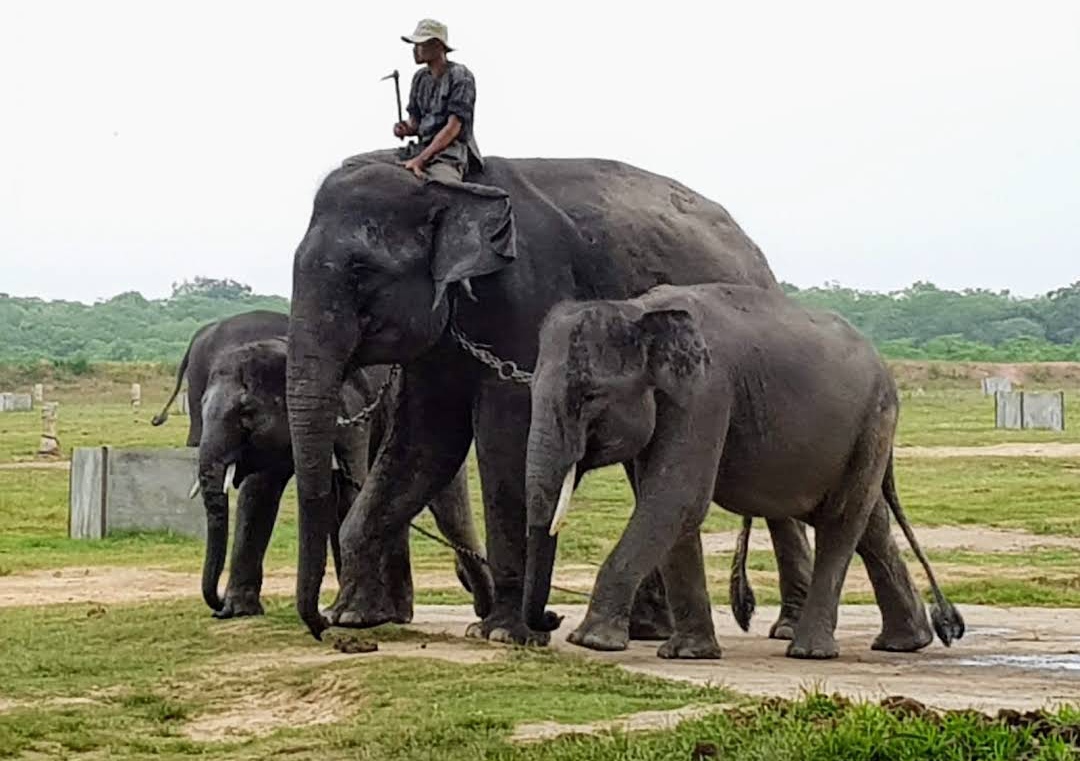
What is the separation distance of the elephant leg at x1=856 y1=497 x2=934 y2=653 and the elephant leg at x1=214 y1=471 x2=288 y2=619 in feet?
11.8

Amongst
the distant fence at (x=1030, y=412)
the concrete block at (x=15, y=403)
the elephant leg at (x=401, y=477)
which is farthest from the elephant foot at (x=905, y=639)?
the concrete block at (x=15, y=403)

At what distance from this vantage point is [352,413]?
13.0m

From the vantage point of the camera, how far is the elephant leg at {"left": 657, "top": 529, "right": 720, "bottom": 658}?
34.9 feet

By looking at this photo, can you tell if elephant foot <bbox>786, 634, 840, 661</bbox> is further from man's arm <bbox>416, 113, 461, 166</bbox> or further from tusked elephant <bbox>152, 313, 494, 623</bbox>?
man's arm <bbox>416, 113, 461, 166</bbox>

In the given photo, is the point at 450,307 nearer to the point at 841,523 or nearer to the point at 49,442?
the point at 841,523

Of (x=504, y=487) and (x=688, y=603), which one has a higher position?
(x=504, y=487)

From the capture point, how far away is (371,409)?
1255 centimetres

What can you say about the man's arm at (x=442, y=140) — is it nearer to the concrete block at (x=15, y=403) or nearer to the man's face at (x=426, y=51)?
the man's face at (x=426, y=51)

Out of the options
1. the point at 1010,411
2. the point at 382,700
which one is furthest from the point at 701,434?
the point at 1010,411

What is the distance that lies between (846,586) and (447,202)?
6.55 meters

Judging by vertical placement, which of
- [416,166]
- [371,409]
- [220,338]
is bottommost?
[371,409]

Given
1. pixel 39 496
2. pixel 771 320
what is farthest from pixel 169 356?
pixel 771 320

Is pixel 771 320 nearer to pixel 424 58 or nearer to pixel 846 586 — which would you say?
pixel 424 58

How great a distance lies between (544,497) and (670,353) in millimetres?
906
